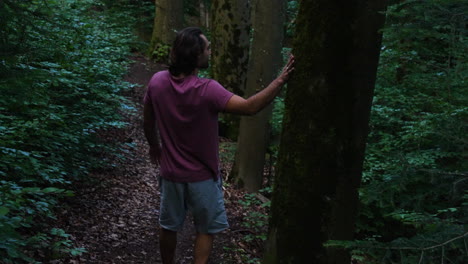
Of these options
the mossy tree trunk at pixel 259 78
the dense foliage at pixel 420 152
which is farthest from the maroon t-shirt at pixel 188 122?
the mossy tree trunk at pixel 259 78

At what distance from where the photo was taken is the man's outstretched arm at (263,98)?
3396mm

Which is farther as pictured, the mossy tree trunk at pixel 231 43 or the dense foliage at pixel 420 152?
the mossy tree trunk at pixel 231 43

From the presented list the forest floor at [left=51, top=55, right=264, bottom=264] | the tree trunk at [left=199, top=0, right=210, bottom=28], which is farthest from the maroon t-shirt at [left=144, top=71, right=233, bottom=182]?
the tree trunk at [left=199, top=0, right=210, bottom=28]

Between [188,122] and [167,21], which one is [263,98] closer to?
[188,122]

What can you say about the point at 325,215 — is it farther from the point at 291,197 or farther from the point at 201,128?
the point at 201,128

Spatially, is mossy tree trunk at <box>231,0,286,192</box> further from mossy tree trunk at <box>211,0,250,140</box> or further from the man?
the man

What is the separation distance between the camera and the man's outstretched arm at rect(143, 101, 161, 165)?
4035mm

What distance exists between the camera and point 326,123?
10.7ft

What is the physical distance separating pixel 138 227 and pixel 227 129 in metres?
6.41

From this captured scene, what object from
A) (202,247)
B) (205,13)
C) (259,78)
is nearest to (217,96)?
(202,247)

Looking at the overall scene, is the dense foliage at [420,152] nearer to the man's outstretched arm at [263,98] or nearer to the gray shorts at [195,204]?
the man's outstretched arm at [263,98]

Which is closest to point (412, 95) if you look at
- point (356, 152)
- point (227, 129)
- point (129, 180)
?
point (356, 152)

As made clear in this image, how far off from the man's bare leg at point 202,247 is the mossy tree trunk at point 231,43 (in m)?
8.19

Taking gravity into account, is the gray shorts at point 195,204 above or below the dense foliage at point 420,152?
below
